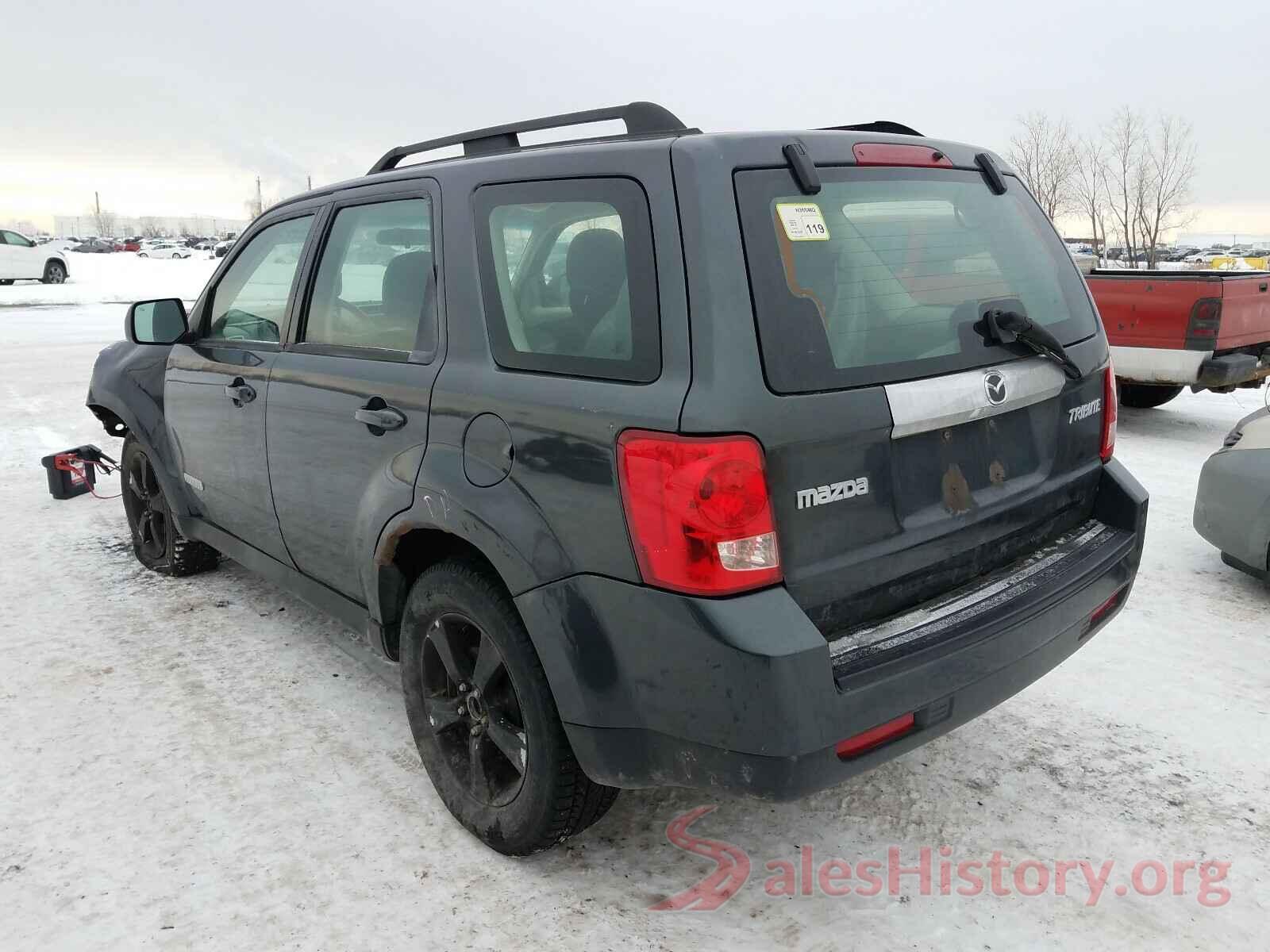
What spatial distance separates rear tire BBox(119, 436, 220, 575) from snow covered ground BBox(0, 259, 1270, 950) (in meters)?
0.49

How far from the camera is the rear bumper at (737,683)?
78.7 inches

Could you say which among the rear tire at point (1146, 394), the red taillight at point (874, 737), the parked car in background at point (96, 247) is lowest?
the red taillight at point (874, 737)

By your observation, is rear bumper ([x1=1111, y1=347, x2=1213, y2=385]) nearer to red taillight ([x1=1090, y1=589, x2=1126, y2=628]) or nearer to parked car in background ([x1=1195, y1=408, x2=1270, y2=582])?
parked car in background ([x1=1195, y1=408, x2=1270, y2=582])

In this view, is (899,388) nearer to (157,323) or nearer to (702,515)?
(702,515)

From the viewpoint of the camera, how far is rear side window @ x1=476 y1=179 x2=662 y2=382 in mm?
2186

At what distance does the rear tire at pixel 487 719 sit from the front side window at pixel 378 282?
75 cm

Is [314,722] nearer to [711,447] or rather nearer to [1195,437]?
[711,447]

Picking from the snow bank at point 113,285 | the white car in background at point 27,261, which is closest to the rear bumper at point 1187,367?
the snow bank at point 113,285

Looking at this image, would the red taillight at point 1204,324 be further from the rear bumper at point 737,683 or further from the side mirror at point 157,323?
the side mirror at point 157,323

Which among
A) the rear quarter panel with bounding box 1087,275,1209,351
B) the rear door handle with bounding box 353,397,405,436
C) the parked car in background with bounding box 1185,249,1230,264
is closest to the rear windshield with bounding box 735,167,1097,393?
the rear door handle with bounding box 353,397,405,436

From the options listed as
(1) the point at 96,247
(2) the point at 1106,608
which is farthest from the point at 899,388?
(1) the point at 96,247

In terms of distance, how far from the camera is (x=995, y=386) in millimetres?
2428

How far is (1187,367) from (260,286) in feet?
23.9

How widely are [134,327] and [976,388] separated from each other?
145 inches
